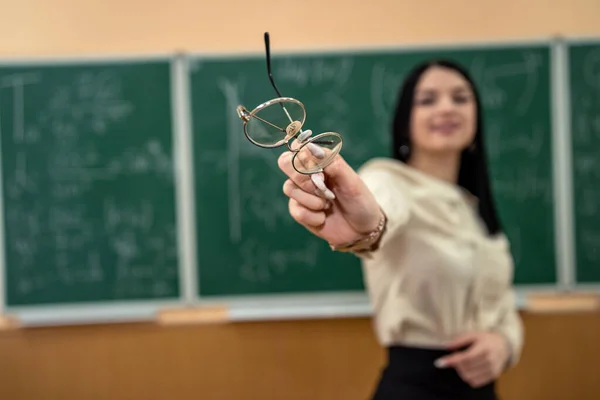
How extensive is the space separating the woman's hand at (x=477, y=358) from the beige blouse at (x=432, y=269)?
29 millimetres

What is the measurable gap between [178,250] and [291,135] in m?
1.30

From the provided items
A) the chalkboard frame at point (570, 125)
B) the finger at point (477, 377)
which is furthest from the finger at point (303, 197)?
the chalkboard frame at point (570, 125)

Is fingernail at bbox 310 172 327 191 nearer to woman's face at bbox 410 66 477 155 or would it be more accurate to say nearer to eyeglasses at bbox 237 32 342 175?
eyeglasses at bbox 237 32 342 175

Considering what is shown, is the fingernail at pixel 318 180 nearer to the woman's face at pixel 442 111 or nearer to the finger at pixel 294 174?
the finger at pixel 294 174

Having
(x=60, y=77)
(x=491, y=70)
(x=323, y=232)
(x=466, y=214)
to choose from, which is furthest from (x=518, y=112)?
(x=60, y=77)

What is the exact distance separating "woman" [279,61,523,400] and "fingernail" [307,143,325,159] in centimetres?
41

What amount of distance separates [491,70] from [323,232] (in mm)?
1360

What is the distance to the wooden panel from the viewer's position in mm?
1981

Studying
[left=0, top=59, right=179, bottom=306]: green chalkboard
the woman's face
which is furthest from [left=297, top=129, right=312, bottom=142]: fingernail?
[left=0, top=59, right=179, bottom=306]: green chalkboard

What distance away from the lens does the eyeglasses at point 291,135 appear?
30.9 inches

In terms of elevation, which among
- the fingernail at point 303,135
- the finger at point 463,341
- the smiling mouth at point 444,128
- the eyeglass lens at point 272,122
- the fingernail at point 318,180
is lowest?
the finger at point 463,341

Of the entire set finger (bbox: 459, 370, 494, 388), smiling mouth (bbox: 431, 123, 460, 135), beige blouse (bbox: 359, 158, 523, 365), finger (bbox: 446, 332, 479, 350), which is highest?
smiling mouth (bbox: 431, 123, 460, 135)

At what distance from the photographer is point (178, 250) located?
6.40 ft

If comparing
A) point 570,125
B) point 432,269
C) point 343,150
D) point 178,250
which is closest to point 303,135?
point 432,269
